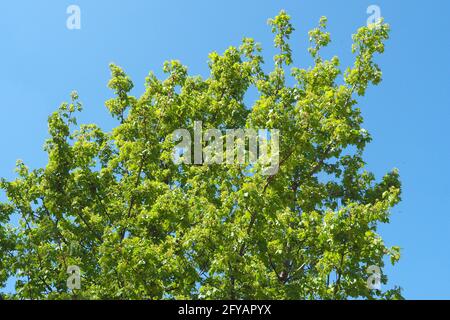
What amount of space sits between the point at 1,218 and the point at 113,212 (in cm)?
412

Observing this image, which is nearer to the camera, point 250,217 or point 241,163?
point 250,217

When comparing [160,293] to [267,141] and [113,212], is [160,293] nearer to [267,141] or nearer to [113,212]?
[113,212]

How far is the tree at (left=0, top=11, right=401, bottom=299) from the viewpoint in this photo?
15859 millimetres

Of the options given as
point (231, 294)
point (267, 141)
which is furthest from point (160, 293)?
point (267, 141)

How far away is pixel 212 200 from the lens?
20.1 metres

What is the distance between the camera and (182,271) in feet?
53.8

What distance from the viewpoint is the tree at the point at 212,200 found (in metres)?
15.9
